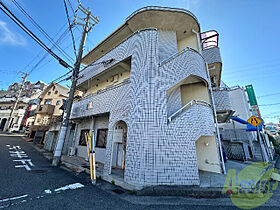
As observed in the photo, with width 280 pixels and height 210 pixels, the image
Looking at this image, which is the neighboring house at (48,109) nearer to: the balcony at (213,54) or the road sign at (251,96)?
the balcony at (213,54)

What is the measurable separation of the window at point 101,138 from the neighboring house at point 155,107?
0.24 feet

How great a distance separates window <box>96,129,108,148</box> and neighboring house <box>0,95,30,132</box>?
29.1m

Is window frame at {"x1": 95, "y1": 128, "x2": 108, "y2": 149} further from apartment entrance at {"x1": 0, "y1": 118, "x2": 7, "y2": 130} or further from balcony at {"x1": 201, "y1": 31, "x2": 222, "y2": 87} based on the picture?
apartment entrance at {"x1": 0, "y1": 118, "x2": 7, "y2": 130}

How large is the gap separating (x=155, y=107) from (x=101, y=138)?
5.73 metres

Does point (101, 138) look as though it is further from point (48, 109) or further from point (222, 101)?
point (48, 109)

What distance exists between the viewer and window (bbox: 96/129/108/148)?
8352 mm

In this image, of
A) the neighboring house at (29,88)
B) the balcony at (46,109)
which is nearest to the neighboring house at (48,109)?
the balcony at (46,109)

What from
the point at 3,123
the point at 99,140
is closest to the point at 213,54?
the point at 99,140

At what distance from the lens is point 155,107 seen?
16.4 ft

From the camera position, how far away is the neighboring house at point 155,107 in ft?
14.5

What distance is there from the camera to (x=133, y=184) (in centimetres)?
426

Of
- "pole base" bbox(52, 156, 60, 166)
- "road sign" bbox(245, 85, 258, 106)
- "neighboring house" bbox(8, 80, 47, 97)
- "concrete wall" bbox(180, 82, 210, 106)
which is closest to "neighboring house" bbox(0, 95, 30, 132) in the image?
"neighboring house" bbox(8, 80, 47, 97)

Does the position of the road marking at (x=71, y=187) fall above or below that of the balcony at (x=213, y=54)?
below

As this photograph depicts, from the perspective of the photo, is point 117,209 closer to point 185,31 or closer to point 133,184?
point 133,184
